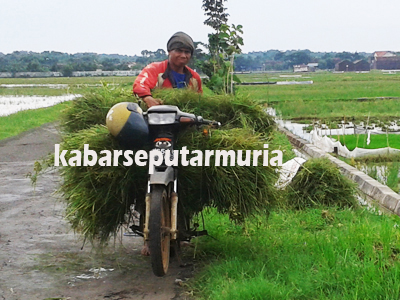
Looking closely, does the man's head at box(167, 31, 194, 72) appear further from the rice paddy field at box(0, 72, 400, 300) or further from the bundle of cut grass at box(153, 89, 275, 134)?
the rice paddy field at box(0, 72, 400, 300)

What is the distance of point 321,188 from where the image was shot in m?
6.36

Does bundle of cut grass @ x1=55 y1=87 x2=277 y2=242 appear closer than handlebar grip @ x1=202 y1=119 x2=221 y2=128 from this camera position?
Yes

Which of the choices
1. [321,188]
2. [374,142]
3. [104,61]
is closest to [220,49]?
[374,142]

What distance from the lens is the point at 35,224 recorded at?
6090mm

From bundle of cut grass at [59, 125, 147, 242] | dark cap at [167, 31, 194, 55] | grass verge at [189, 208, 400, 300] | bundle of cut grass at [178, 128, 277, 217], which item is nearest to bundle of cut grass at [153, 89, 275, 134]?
bundle of cut grass at [178, 128, 277, 217]

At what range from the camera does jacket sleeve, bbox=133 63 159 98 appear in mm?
4660

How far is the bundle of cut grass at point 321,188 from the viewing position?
6.29m

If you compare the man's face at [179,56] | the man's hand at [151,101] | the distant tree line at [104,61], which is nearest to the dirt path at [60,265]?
the man's hand at [151,101]

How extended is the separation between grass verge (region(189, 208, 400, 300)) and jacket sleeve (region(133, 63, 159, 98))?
132cm

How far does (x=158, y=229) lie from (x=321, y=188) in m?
2.96

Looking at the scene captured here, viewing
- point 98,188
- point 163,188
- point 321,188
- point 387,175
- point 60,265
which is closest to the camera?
point 163,188

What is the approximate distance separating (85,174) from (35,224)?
2.25 metres

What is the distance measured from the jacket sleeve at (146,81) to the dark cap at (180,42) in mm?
227

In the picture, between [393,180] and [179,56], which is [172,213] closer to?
[179,56]
